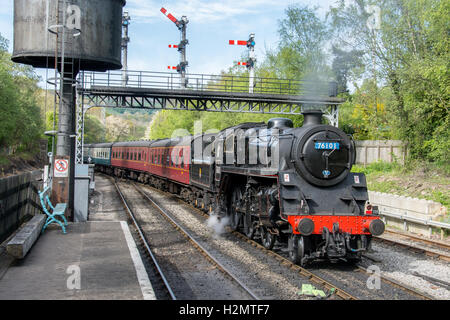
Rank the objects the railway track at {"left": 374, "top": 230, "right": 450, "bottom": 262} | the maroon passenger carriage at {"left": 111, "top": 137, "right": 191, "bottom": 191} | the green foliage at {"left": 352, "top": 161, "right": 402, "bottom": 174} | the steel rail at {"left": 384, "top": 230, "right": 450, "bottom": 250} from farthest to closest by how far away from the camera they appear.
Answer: the green foliage at {"left": 352, "top": 161, "right": 402, "bottom": 174} → the maroon passenger carriage at {"left": 111, "top": 137, "right": 191, "bottom": 191} → the steel rail at {"left": 384, "top": 230, "right": 450, "bottom": 250} → the railway track at {"left": 374, "top": 230, "right": 450, "bottom": 262}

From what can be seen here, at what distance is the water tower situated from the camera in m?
13.1

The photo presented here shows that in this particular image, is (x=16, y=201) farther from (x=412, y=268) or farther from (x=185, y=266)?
(x=412, y=268)

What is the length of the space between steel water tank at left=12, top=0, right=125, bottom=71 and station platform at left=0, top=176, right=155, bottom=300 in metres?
5.54

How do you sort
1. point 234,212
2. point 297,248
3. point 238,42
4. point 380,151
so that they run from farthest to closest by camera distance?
point 238,42, point 380,151, point 234,212, point 297,248

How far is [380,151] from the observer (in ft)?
85.7

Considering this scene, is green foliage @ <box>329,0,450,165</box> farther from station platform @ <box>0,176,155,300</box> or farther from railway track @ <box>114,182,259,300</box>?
station platform @ <box>0,176,155,300</box>

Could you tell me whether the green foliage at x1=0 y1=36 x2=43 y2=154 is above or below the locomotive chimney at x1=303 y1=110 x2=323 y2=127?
above

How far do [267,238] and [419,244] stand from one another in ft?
14.4

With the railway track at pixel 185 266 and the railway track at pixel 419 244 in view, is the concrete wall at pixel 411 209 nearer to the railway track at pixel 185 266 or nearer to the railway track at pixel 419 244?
the railway track at pixel 419 244

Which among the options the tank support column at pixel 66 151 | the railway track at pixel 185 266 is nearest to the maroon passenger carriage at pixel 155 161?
the railway track at pixel 185 266

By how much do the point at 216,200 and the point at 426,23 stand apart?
1191 cm

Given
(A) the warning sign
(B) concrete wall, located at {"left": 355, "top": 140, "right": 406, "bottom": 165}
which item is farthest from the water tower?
(B) concrete wall, located at {"left": 355, "top": 140, "right": 406, "bottom": 165}

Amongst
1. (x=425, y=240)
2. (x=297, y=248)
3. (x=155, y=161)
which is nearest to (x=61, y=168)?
(x=297, y=248)
